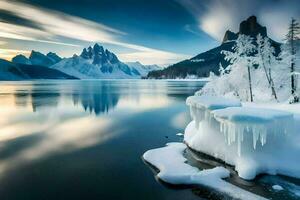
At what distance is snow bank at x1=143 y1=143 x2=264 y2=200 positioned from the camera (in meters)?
14.8

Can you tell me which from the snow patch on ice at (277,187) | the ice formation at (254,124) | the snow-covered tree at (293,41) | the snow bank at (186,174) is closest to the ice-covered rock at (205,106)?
the ice formation at (254,124)

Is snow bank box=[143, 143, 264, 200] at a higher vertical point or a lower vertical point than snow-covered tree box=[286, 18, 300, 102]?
lower

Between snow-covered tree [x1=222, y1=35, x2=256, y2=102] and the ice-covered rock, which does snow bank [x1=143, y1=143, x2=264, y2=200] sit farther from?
snow-covered tree [x1=222, y1=35, x2=256, y2=102]

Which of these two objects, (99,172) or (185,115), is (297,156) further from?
(185,115)

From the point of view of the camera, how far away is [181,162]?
19.2 meters

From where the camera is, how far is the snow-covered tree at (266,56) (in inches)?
1683

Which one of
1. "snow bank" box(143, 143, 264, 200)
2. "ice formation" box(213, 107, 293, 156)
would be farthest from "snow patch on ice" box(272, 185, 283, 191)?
"ice formation" box(213, 107, 293, 156)

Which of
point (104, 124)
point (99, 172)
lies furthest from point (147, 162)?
point (104, 124)

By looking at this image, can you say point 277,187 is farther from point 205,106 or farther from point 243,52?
point 243,52

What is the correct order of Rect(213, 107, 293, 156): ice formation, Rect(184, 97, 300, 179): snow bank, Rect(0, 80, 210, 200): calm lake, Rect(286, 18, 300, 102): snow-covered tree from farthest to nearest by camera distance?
Rect(286, 18, 300, 102): snow-covered tree < Rect(213, 107, 293, 156): ice formation < Rect(184, 97, 300, 179): snow bank < Rect(0, 80, 210, 200): calm lake

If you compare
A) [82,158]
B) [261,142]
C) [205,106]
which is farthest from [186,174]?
[82,158]

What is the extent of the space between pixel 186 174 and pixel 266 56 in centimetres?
3391

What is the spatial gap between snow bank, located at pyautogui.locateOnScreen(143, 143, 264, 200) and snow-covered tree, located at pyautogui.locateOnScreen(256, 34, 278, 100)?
2958 centimetres

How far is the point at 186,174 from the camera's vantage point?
16672mm
